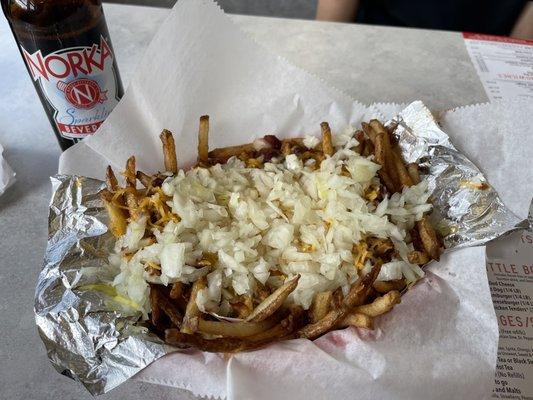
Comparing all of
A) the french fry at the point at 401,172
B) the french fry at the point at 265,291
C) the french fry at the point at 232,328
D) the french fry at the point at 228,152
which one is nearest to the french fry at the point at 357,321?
the french fry at the point at 265,291

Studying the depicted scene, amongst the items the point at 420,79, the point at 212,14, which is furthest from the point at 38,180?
the point at 420,79

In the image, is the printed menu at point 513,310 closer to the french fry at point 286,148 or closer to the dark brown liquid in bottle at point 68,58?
the french fry at point 286,148

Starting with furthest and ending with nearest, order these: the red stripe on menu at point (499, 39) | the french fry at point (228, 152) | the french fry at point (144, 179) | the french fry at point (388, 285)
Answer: the red stripe on menu at point (499, 39), the french fry at point (228, 152), the french fry at point (144, 179), the french fry at point (388, 285)

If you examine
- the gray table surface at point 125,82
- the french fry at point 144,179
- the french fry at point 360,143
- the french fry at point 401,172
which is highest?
the french fry at point 360,143

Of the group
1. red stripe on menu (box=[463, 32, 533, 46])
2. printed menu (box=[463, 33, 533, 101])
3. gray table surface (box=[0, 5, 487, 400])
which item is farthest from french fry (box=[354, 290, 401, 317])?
red stripe on menu (box=[463, 32, 533, 46])

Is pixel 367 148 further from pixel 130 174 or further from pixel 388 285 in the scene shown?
pixel 130 174

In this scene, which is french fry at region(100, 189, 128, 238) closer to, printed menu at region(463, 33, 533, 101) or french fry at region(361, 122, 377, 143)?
french fry at region(361, 122, 377, 143)

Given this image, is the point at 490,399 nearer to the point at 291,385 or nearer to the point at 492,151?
the point at 291,385

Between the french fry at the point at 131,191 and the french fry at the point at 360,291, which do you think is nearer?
the french fry at the point at 360,291
